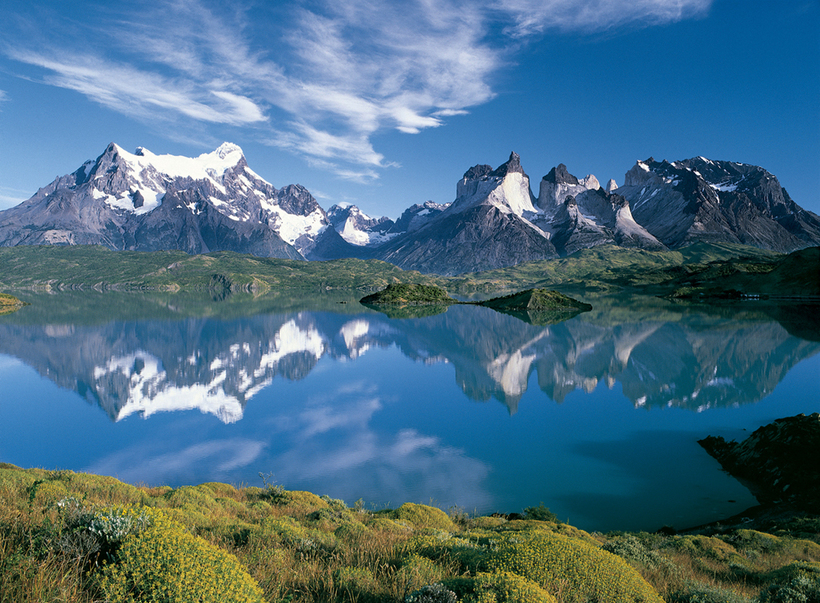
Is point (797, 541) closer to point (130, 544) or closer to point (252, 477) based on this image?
point (130, 544)

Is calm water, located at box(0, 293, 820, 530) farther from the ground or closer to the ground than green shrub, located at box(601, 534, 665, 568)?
farther from the ground

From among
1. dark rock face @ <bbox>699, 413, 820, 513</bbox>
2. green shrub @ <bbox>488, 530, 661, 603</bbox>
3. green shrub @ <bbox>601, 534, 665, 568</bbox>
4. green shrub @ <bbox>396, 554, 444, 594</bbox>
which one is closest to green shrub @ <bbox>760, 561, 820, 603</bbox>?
green shrub @ <bbox>601, 534, 665, 568</bbox>

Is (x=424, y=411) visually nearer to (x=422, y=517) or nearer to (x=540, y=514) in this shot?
(x=540, y=514)

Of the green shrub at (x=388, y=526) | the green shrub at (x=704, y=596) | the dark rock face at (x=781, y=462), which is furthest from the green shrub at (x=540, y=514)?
the dark rock face at (x=781, y=462)

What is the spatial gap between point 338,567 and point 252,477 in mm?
27364

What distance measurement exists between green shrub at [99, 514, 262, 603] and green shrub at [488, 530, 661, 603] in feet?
18.2

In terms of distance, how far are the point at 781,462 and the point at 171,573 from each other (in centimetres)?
4248

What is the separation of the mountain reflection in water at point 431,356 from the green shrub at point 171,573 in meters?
44.3

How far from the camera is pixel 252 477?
1357 inches

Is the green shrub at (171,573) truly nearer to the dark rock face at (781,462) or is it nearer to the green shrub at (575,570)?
the green shrub at (575,570)

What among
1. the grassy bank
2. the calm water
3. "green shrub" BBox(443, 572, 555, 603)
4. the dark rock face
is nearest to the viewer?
the grassy bank

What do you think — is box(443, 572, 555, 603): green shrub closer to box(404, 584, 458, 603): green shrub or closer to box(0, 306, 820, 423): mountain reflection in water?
box(404, 584, 458, 603): green shrub

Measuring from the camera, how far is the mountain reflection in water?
6022 centimetres

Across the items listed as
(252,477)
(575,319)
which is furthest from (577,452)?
(575,319)
